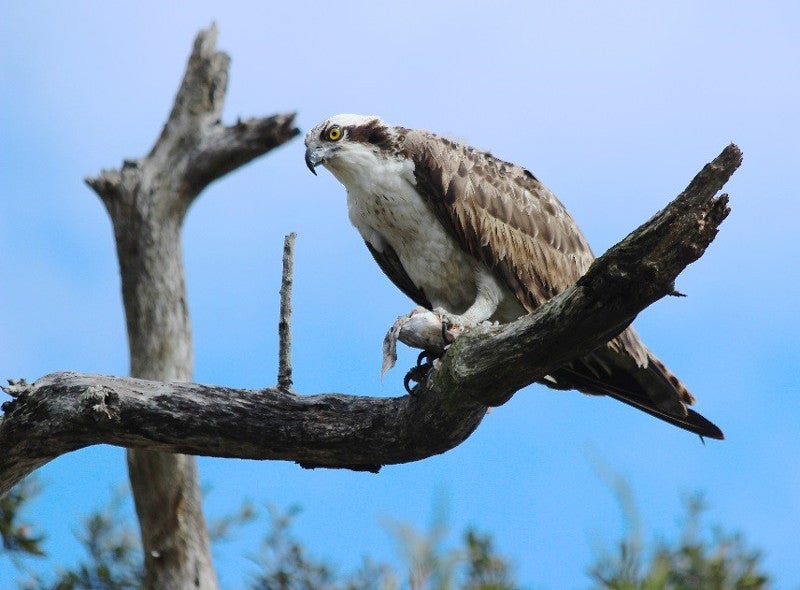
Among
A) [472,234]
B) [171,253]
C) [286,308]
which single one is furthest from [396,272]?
[171,253]

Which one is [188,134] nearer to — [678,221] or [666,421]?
[666,421]

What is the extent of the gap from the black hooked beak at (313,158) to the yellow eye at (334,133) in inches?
4.1

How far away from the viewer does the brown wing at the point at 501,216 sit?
625 centimetres

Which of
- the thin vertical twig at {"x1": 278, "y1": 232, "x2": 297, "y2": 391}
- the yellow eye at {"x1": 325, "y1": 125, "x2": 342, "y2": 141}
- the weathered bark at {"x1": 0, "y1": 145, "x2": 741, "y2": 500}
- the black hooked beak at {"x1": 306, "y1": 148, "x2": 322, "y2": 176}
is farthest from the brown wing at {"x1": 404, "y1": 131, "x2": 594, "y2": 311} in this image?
the weathered bark at {"x1": 0, "y1": 145, "x2": 741, "y2": 500}

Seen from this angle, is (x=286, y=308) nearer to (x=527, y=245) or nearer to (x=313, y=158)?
(x=313, y=158)

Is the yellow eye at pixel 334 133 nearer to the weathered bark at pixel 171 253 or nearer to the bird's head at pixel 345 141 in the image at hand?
the bird's head at pixel 345 141

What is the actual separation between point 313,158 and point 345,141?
0.22 m

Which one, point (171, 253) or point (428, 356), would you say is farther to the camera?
point (171, 253)

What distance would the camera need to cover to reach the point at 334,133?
670cm

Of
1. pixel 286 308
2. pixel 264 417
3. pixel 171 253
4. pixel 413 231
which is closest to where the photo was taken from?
pixel 264 417

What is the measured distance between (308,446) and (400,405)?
1.74 feet

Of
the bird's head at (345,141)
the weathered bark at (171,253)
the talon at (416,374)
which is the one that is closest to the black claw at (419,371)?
the talon at (416,374)

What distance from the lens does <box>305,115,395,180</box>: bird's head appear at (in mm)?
6547

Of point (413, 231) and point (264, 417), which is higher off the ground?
→ point (413, 231)
